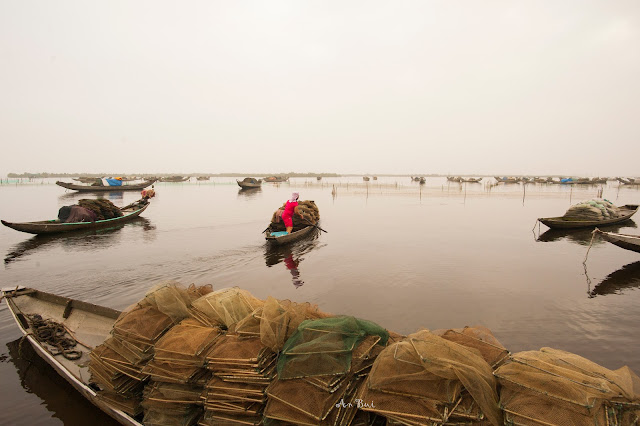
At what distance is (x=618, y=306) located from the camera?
25.4 ft

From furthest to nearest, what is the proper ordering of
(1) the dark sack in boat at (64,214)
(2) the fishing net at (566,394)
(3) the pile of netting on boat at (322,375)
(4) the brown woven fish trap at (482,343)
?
(1) the dark sack in boat at (64,214) → (4) the brown woven fish trap at (482,343) → (3) the pile of netting on boat at (322,375) → (2) the fishing net at (566,394)

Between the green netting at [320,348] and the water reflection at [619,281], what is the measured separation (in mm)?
8780

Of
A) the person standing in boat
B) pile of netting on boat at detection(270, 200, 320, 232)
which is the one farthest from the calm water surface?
pile of netting on boat at detection(270, 200, 320, 232)

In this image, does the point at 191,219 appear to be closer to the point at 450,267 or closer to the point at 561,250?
the point at 450,267

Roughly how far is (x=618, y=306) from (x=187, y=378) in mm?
9940

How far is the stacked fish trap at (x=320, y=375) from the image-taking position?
2.86 metres

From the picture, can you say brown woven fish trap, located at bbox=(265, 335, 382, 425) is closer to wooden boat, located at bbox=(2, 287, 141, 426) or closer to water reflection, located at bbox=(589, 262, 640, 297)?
wooden boat, located at bbox=(2, 287, 141, 426)

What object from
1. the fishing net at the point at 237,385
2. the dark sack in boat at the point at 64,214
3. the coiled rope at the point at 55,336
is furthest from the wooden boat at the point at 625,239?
the dark sack in boat at the point at 64,214

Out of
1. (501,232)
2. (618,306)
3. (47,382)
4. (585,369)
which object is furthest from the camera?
(501,232)

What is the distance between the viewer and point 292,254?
13.1m

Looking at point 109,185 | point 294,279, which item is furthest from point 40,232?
point 109,185

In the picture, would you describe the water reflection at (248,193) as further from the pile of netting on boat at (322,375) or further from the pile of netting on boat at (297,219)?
the pile of netting on boat at (322,375)

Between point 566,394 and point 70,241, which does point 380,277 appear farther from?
point 70,241

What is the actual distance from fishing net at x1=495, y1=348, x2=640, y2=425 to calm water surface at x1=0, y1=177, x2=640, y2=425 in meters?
3.81
